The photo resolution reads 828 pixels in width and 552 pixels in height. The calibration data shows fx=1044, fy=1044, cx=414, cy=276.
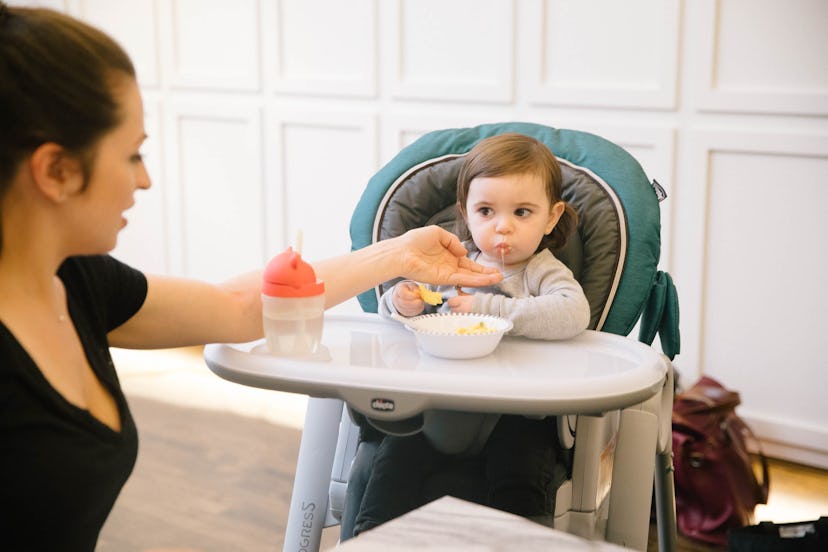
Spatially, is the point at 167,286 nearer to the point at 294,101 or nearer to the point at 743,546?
the point at 743,546

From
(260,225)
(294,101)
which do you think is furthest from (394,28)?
(260,225)

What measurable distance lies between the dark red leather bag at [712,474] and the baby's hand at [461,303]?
1000 millimetres

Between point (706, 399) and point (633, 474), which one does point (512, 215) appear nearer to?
point (633, 474)

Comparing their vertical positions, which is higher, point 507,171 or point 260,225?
point 507,171

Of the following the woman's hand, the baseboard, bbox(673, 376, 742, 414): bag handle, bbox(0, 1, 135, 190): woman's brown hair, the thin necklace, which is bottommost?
the baseboard

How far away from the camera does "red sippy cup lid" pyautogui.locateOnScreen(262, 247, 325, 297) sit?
4.76 ft

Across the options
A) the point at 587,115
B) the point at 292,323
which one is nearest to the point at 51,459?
the point at 292,323

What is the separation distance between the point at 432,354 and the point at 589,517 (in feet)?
1.30

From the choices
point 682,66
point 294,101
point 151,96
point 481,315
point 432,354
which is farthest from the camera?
point 151,96

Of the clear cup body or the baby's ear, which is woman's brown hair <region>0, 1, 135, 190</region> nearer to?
the clear cup body

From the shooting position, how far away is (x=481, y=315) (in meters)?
1.65

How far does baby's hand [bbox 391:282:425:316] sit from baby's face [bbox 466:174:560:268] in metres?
0.15

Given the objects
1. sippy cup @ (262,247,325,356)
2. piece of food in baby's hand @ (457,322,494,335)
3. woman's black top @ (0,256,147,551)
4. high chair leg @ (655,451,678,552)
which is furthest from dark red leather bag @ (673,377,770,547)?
woman's black top @ (0,256,147,551)

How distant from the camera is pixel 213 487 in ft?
8.79
